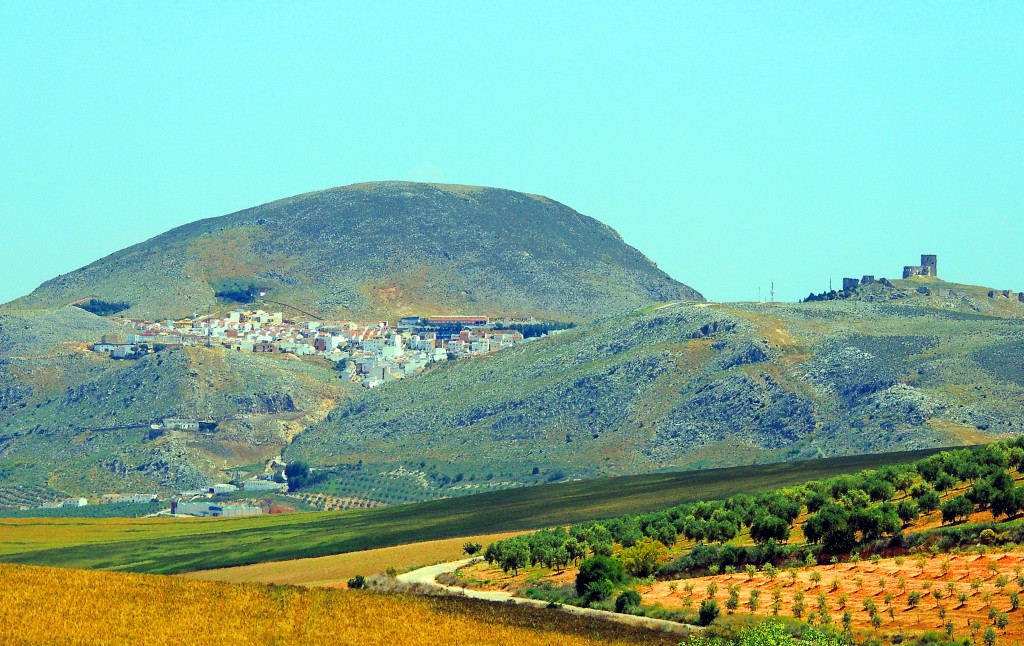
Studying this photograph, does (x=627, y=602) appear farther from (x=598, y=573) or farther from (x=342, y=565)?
(x=342, y=565)

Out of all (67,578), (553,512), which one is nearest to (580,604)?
(67,578)

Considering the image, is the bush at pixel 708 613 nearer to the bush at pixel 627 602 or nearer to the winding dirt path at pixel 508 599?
the winding dirt path at pixel 508 599

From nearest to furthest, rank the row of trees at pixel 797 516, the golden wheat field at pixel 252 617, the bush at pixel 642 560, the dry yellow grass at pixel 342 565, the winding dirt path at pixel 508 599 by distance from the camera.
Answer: the golden wheat field at pixel 252 617 < the winding dirt path at pixel 508 599 < the row of trees at pixel 797 516 < the bush at pixel 642 560 < the dry yellow grass at pixel 342 565

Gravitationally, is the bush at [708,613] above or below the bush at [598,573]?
below

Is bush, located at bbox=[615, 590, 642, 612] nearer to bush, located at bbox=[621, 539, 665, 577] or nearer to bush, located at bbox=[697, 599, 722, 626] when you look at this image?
bush, located at bbox=[697, 599, 722, 626]

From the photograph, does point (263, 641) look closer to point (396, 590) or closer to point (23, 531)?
point (396, 590)

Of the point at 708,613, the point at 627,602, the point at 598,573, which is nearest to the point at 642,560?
the point at 598,573

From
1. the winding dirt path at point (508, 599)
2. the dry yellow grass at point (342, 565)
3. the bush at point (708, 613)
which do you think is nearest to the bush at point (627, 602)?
the winding dirt path at point (508, 599)

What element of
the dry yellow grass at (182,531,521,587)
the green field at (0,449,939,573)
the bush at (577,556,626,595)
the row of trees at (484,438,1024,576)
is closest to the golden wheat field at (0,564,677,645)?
the bush at (577,556,626,595)
